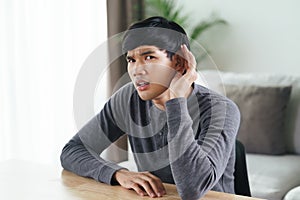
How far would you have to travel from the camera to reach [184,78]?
1.35 m

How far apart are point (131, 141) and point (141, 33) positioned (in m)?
0.45

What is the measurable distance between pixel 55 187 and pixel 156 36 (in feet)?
1.63

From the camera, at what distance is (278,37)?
3396 mm

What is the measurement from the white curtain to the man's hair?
1306 millimetres

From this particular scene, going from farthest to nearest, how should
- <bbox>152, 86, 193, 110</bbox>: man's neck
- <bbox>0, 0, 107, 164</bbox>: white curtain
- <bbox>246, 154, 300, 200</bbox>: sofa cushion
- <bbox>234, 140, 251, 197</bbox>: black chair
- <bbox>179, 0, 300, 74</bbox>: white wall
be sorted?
<bbox>179, 0, 300, 74</bbox>: white wall < <bbox>0, 0, 107, 164</bbox>: white curtain < <bbox>246, 154, 300, 200</bbox>: sofa cushion < <bbox>234, 140, 251, 197</bbox>: black chair < <bbox>152, 86, 193, 110</bbox>: man's neck

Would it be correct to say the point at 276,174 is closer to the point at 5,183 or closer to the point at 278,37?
the point at 278,37

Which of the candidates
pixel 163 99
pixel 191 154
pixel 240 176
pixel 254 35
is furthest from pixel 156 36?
pixel 254 35

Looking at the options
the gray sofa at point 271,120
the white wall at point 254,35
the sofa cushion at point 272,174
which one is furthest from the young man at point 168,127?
the white wall at point 254,35

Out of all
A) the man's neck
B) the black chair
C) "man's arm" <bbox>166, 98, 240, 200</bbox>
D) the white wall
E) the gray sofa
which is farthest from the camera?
the white wall

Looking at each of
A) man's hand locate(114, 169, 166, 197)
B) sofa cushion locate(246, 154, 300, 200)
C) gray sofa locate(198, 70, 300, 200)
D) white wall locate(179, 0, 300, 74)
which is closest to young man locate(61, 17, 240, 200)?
man's hand locate(114, 169, 166, 197)

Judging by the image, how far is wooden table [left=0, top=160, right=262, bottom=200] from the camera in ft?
4.32

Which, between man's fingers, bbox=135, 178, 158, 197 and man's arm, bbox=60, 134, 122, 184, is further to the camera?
man's arm, bbox=60, 134, 122, 184

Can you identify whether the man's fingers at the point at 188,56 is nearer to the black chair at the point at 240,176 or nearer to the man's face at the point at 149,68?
the man's face at the point at 149,68

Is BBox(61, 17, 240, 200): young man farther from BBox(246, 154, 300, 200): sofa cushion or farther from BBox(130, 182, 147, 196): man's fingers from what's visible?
BBox(246, 154, 300, 200): sofa cushion
